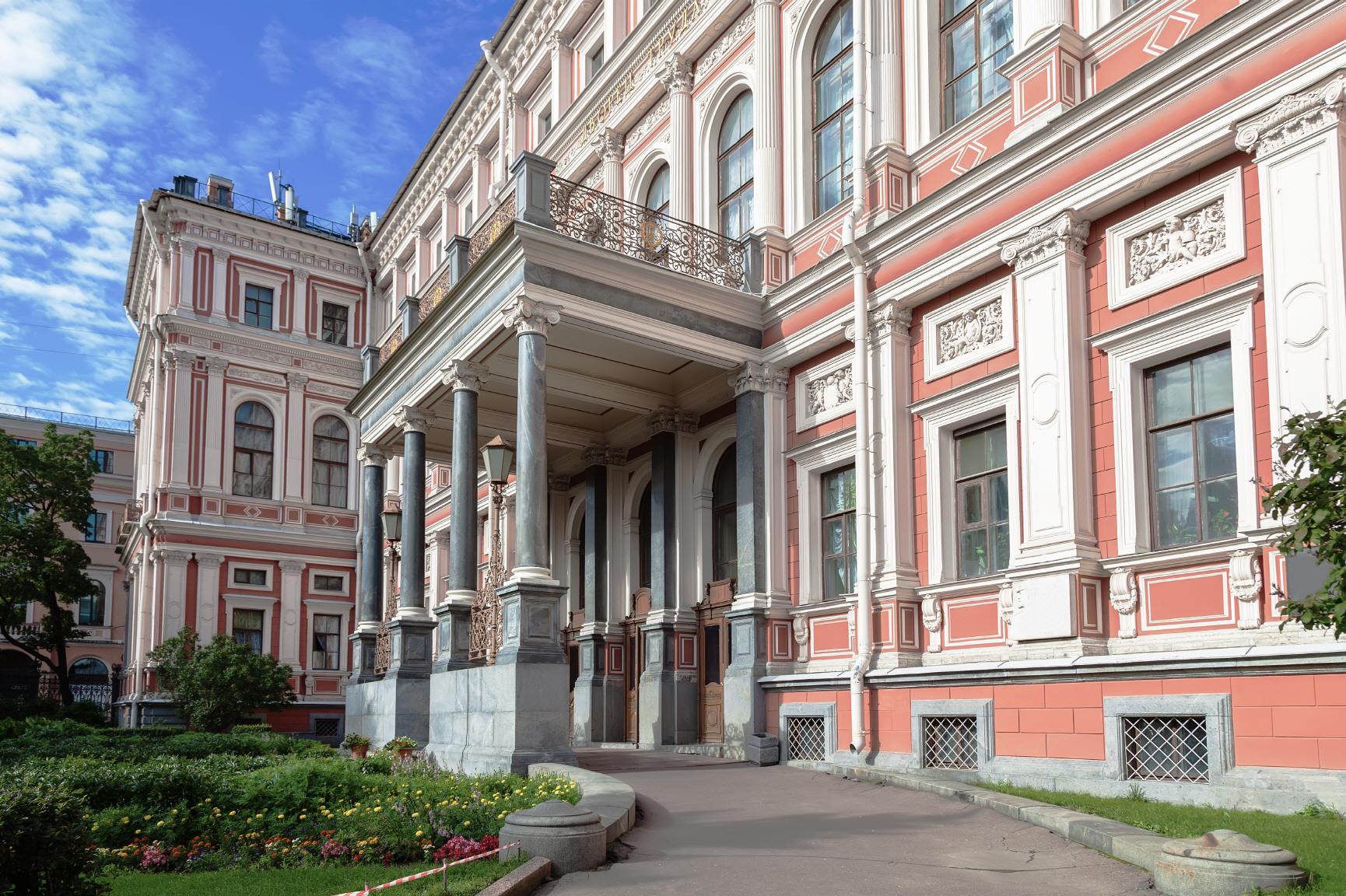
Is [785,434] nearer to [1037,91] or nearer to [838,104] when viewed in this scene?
[838,104]

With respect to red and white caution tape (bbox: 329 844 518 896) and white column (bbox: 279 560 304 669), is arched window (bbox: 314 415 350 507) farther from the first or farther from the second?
red and white caution tape (bbox: 329 844 518 896)

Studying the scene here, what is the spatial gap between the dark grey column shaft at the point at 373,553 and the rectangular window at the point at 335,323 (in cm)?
1622

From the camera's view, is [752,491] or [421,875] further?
[752,491]

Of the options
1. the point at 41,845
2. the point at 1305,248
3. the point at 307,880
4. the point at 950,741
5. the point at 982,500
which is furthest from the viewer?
the point at 982,500

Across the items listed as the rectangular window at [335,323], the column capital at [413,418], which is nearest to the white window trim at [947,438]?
the column capital at [413,418]

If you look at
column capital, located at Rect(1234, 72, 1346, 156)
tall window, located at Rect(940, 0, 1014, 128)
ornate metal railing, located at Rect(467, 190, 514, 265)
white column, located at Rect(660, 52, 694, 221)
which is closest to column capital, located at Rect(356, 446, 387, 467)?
ornate metal railing, located at Rect(467, 190, 514, 265)

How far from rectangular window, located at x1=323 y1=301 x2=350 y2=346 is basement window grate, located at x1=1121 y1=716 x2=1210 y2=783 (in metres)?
30.7

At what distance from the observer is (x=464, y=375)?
16641 millimetres

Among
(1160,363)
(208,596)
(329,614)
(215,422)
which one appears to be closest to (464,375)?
(1160,363)

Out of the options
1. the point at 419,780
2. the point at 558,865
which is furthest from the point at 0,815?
the point at 419,780

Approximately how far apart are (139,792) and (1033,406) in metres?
9.26

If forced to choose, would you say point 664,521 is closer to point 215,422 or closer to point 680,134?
point 680,134

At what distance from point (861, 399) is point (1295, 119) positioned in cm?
594

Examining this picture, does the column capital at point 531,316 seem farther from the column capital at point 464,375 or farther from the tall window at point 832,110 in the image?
the tall window at point 832,110
